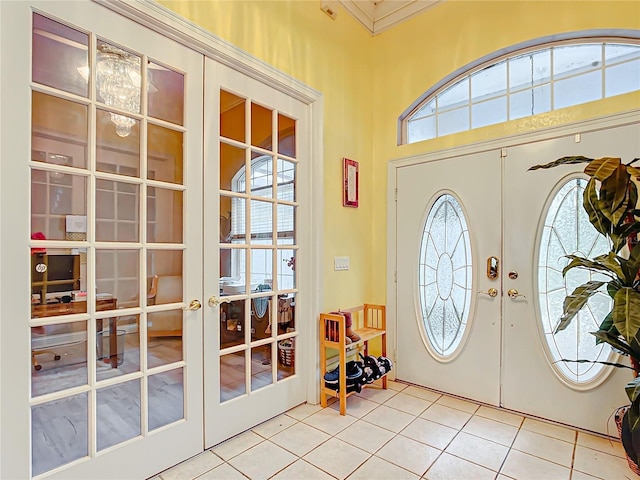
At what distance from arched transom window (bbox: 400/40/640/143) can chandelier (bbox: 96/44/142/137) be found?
7.68 feet

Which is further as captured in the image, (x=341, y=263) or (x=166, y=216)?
(x=341, y=263)

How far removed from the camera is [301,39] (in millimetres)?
2725

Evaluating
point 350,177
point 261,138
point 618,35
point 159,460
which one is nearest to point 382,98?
point 350,177

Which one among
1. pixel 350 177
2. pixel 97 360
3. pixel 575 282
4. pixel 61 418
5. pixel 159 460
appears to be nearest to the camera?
pixel 61 418

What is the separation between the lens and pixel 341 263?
306 centimetres

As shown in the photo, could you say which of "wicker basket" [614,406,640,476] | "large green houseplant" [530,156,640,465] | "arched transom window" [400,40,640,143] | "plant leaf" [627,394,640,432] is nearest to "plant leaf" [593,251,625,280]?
"large green houseplant" [530,156,640,465]

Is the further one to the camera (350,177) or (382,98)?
(382,98)

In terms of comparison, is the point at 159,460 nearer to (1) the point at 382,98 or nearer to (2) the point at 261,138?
(2) the point at 261,138

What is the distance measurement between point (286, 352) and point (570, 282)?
214 centimetres

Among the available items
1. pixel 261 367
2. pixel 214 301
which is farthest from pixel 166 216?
pixel 261 367

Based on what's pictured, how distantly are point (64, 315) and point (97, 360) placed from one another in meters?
0.28

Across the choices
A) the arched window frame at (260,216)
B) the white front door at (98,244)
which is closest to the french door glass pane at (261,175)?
the arched window frame at (260,216)

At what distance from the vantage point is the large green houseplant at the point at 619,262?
5.19 feet

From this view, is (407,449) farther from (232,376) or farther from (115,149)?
(115,149)
